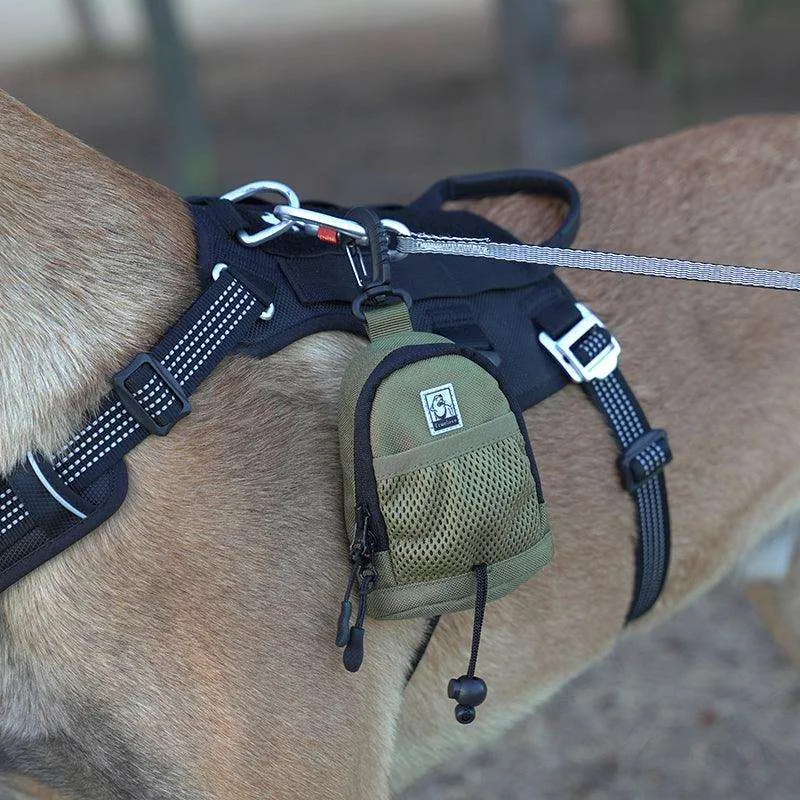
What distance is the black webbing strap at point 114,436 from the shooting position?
1502mm

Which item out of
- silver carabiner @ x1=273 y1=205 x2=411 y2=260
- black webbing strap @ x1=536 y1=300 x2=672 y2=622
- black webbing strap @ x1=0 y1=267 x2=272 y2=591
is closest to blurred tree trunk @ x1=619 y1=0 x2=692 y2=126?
black webbing strap @ x1=536 y1=300 x2=672 y2=622

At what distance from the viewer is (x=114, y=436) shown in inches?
61.3

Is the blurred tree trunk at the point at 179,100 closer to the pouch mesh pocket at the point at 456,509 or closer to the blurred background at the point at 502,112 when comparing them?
the blurred background at the point at 502,112

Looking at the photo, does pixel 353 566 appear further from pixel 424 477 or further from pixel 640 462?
pixel 640 462

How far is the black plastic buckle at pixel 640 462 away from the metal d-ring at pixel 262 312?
78cm

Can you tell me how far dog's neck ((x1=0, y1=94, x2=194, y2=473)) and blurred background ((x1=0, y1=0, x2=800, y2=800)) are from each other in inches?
87.9

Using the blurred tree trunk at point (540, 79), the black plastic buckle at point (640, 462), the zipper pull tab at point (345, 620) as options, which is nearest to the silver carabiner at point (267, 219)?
the zipper pull tab at point (345, 620)

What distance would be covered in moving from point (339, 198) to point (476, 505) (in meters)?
7.87

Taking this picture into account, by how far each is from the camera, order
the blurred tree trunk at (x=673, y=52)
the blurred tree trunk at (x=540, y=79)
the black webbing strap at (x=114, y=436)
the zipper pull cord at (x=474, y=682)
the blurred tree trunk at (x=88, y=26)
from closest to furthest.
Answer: the black webbing strap at (x=114, y=436), the zipper pull cord at (x=474, y=682), the blurred tree trunk at (x=540, y=79), the blurred tree trunk at (x=673, y=52), the blurred tree trunk at (x=88, y=26)

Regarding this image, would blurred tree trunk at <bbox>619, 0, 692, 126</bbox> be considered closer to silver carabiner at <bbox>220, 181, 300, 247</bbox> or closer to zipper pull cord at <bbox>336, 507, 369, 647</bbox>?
silver carabiner at <bbox>220, 181, 300, 247</bbox>

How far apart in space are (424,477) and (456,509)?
0.08 metres

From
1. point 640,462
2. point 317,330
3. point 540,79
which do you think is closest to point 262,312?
point 317,330

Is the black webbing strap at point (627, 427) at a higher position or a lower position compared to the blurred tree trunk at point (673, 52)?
higher

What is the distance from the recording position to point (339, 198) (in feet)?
30.5
